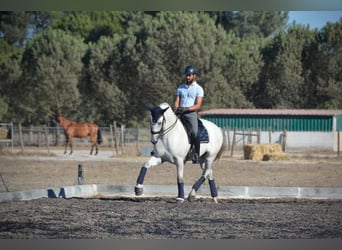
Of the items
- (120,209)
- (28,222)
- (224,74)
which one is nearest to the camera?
(28,222)

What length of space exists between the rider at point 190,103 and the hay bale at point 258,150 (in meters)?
8.98

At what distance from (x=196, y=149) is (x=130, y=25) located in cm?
2003

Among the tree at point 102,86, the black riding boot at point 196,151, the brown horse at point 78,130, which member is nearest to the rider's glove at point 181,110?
the black riding boot at point 196,151

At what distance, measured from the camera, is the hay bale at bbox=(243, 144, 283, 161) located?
16688 millimetres

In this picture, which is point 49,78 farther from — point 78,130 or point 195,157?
point 195,157

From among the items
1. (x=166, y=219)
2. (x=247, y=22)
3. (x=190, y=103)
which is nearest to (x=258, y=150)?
(x=190, y=103)

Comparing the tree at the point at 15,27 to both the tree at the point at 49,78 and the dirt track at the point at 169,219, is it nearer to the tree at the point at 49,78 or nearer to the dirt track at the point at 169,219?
the tree at the point at 49,78

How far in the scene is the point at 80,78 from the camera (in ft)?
79.0

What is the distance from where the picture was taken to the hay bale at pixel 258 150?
1669 centimetres

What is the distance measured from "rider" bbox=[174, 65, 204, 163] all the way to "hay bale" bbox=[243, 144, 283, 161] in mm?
8980

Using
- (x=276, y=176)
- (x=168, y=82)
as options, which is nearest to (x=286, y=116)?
(x=168, y=82)

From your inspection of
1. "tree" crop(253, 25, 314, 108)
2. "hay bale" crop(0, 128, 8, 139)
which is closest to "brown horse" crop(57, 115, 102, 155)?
"hay bale" crop(0, 128, 8, 139)

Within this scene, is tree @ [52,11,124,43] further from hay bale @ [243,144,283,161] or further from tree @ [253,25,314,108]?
hay bale @ [243,144,283,161]

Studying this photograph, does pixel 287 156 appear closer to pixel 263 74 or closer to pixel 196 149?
pixel 263 74
